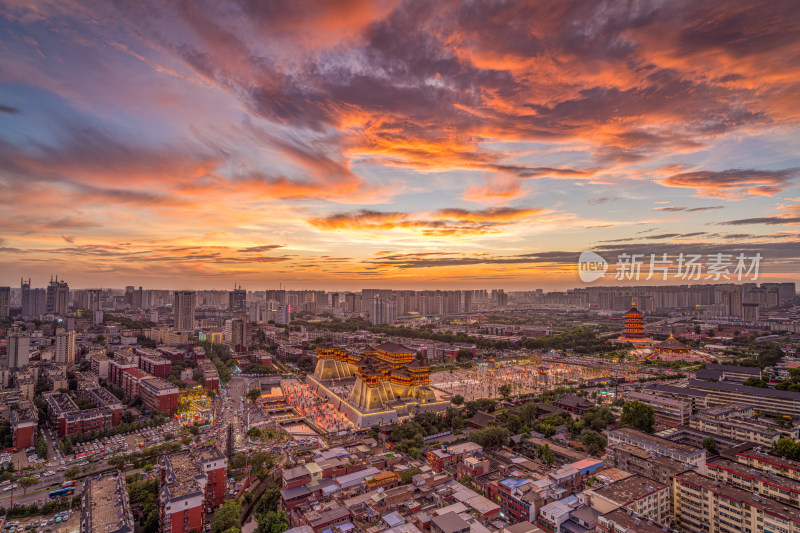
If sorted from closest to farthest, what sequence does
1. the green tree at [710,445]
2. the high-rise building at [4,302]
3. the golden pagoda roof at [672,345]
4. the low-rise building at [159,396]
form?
the green tree at [710,445] → the low-rise building at [159,396] → the golden pagoda roof at [672,345] → the high-rise building at [4,302]

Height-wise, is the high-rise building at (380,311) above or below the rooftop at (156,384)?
above

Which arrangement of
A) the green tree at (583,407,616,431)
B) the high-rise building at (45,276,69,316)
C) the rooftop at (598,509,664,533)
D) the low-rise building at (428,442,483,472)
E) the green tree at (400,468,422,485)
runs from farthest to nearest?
the high-rise building at (45,276,69,316) → the green tree at (583,407,616,431) → the low-rise building at (428,442,483,472) → the green tree at (400,468,422,485) → the rooftop at (598,509,664,533)

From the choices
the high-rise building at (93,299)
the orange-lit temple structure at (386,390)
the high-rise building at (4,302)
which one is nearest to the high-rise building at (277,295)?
the high-rise building at (93,299)

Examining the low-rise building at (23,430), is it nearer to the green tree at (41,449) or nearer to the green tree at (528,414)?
the green tree at (41,449)

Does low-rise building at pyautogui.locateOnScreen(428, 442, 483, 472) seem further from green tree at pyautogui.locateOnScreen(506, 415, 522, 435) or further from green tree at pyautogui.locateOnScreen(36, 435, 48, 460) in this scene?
green tree at pyautogui.locateOnScreen(36, 435, 48, 460)

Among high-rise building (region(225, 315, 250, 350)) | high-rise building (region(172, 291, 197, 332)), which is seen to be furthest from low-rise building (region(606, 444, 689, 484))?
high-rise building (region(172, 291, 197, 332))

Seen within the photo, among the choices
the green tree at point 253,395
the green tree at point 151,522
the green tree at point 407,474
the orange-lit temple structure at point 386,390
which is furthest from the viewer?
the green tree at point 253,395

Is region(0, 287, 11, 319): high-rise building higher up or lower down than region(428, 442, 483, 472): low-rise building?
higher up
